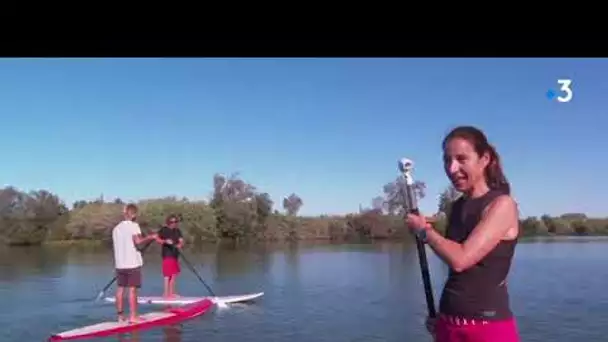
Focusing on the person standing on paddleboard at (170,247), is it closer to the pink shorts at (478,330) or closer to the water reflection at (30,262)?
the water reflection at (30,262)

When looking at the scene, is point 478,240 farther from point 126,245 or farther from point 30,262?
point 30,262

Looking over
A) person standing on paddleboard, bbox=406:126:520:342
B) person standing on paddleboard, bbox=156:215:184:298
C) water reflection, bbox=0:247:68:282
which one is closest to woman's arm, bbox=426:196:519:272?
person standing on paddleboard, bbox=406:126:520:342

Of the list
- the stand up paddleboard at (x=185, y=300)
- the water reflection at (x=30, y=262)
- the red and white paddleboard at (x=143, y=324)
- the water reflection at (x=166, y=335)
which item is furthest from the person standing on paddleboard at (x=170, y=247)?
the water reflection at (x=30, y=262)

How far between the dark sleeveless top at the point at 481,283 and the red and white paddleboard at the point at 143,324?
322 centimetres

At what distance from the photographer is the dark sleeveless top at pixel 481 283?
1468 mm

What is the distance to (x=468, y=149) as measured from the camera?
4.98 feet

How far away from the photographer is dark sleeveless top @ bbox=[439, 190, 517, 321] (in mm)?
1468

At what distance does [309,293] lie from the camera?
255 inches

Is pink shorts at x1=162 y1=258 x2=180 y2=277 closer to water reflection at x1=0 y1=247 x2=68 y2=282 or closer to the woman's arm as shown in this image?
water reflection at x1=0 y1=247 x2=68 y2=282

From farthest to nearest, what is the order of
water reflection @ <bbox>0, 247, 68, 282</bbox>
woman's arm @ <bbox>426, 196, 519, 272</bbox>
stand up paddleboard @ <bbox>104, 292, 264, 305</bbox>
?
water reflection @ <bbox>0, 247, 68, 282</bbox> → stand up paddleboard @ <bbox>104, 292, 264, 305</bbox> → woman's arm @ <bbox>426, 196, 519, 272</bbox>

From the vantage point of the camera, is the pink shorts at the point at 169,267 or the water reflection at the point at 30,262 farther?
the water reflection at the point at 30,262
